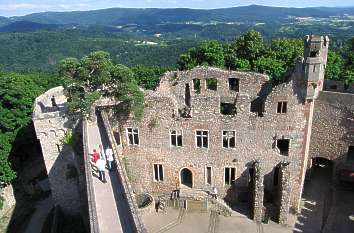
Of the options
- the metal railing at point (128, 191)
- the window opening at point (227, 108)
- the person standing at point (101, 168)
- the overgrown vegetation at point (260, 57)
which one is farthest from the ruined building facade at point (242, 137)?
the overgrown vegetation at point (260, 57)

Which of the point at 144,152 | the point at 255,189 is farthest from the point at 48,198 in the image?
the point at 255,189

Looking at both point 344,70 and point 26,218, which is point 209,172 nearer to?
point 26,218

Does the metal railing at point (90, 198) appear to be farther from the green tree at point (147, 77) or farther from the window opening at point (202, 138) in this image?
the green tree at point (147, 77)

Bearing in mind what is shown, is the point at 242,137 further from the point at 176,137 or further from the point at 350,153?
the point at 350,153

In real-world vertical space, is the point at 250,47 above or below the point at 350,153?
above

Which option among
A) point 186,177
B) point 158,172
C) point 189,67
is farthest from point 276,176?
point 189,67

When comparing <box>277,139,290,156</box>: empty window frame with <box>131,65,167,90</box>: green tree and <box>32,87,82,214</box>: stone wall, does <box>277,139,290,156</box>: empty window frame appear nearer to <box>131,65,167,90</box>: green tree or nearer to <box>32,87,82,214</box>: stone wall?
<box>32,87,82,214</box>: stone wall
